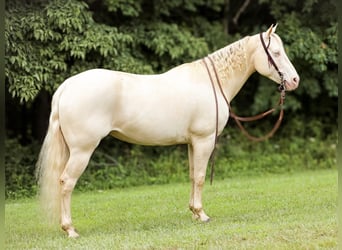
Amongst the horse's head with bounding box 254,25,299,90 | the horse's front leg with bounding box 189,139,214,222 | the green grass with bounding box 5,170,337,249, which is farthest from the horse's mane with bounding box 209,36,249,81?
the green grass with bounding box 5,170,337,249

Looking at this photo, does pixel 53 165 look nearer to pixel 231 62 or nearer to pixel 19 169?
pixel 231 62

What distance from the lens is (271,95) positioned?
1216 cm

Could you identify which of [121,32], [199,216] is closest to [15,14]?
[121,32]

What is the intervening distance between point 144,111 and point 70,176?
931 mm

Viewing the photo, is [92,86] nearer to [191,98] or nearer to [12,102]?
[191,98]

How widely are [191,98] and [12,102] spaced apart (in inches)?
238

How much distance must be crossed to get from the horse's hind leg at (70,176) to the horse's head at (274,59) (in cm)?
199

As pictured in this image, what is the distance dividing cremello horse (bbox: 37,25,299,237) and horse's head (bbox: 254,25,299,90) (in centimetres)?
1

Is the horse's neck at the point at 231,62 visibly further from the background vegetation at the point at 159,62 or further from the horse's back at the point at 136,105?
the background vegetation at the point at 159,62

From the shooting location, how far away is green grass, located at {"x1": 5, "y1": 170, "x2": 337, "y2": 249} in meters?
5.55

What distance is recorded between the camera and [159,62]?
11.3m

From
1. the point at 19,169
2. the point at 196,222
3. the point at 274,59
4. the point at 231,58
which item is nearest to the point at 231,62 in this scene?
the point at 231,58

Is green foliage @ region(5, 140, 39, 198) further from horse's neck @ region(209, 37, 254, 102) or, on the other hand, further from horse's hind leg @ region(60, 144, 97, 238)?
horse's neck @ region(209, 37, 254, 102)

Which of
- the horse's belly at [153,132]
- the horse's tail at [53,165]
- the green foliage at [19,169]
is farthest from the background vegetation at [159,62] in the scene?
the horse's belly at [153,132]
